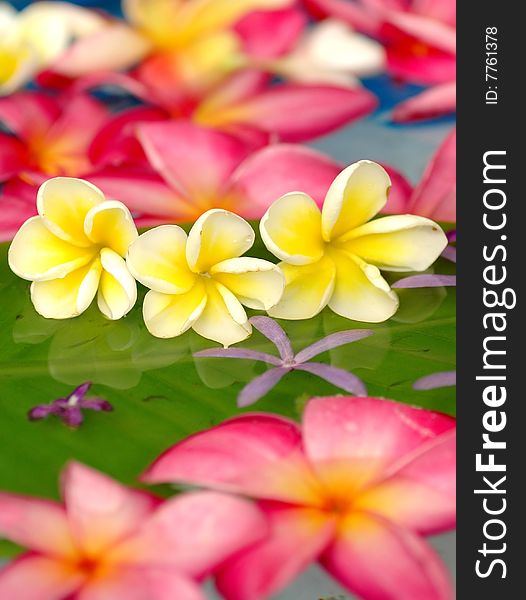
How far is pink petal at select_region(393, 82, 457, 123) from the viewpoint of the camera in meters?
0.75

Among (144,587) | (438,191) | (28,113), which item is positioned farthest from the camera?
(28,113)

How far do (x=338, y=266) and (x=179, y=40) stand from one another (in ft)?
1.27

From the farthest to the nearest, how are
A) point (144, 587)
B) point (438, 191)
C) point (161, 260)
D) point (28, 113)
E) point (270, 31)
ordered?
point (270, 31) → point (28, 113) → point (438, 191) → point (161, 260) → point (144, 587)

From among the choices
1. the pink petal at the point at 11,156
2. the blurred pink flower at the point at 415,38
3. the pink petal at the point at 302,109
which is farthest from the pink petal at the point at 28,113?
the blurred pink flower at the point at 415,38

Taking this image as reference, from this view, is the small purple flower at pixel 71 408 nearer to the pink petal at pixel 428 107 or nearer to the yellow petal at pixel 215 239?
the yellow petal at pixel 215 239

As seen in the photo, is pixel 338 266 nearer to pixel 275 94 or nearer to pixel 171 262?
pixel 171 262

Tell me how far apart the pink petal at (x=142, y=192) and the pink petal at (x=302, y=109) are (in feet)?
0.43

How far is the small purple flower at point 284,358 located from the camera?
0.49 meters

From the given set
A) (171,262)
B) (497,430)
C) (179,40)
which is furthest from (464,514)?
(179,40)

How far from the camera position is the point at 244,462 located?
0.44 meters

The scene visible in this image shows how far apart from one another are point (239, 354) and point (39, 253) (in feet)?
0.39

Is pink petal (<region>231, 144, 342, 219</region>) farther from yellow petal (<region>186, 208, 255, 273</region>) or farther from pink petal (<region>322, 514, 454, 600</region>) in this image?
pink petal (<region>322, 514, 454, 600</region>)

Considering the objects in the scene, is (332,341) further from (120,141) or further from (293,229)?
(120,141)

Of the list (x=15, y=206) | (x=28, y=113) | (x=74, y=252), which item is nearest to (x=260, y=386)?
(x=74, y=252)
